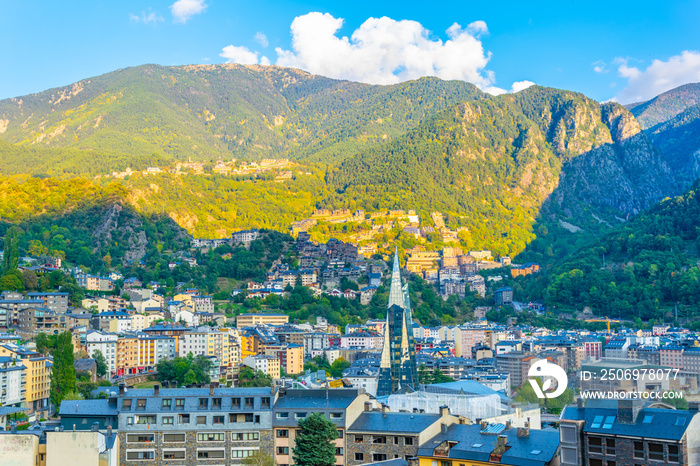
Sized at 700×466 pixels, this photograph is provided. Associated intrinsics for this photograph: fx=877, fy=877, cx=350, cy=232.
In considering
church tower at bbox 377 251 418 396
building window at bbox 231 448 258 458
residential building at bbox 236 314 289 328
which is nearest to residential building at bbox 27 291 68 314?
residential building at bbox 236 314 289 328

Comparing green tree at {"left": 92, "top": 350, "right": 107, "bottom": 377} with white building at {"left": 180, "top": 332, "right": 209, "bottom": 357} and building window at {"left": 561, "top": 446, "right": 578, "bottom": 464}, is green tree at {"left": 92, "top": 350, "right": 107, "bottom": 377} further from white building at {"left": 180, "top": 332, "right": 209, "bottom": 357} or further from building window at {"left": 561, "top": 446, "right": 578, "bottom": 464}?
building window at {"left": 561, "top": 446, "right": 578, "bottom": 464}

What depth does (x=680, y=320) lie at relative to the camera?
414 ft

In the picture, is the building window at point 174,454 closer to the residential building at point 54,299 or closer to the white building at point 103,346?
the white building at point 103,346

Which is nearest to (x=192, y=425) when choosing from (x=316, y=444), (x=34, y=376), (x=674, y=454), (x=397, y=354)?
(x=316, y=444)

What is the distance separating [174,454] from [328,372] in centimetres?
5559

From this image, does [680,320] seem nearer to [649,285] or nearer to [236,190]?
[649,285]

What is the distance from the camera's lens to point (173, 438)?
3806 centimetres

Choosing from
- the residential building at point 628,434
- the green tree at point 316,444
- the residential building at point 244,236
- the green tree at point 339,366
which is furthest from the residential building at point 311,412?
the residential building at point 244,236

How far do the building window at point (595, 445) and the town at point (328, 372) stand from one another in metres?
0.08

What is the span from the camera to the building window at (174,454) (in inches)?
1487

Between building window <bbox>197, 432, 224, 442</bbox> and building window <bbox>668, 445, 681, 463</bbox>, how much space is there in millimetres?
19590

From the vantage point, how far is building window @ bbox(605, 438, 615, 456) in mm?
26311

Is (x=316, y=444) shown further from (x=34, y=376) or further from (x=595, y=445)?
(x=34, y=376)

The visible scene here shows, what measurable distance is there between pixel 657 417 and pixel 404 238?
14383 cm
